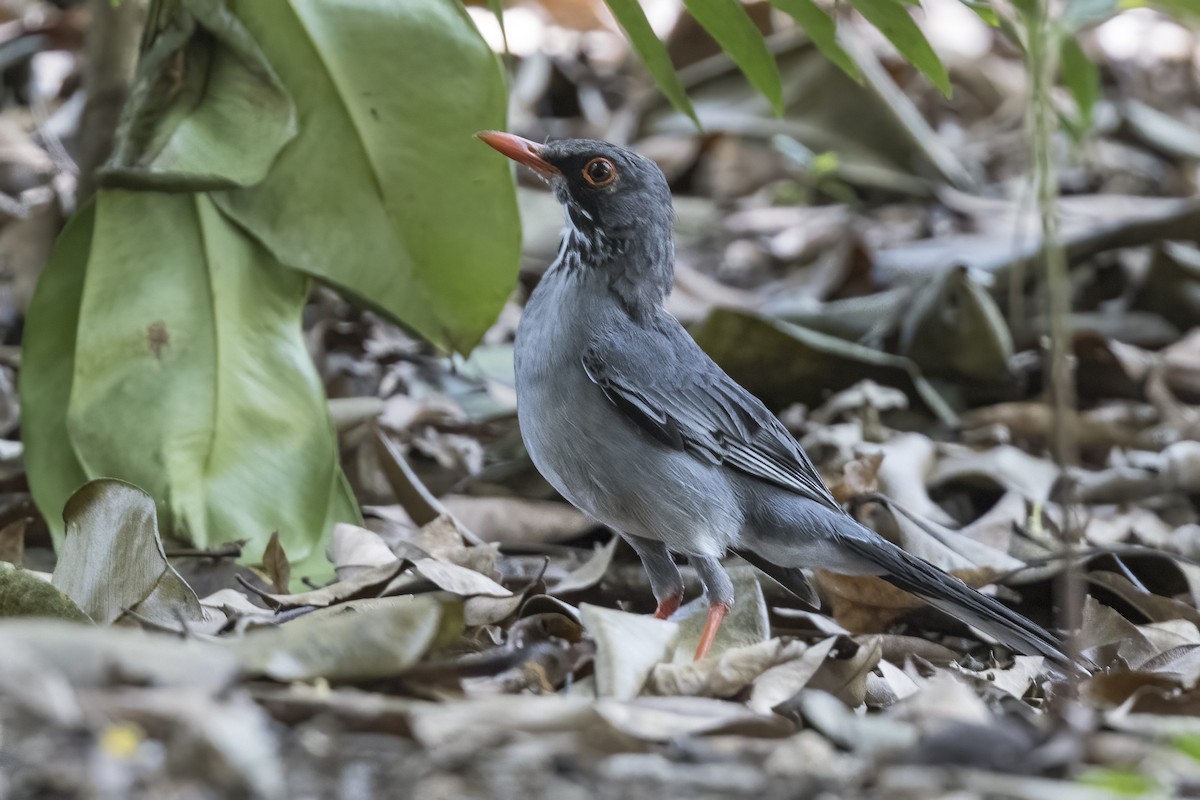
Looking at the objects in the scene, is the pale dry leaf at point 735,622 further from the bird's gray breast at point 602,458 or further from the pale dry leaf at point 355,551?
the pale dry leaf at point 355,551

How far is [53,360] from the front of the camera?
459 centimetres

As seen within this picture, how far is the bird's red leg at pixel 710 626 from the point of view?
3.56 m

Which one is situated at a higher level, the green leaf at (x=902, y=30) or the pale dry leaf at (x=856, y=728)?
the green leaf at (x=902, y=30)

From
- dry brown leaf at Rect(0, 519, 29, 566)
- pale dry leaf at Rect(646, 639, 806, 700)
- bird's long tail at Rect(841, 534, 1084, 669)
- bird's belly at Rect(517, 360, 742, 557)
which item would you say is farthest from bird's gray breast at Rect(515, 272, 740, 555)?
dry brown leaf at Rect(0, 519, 29, 566)

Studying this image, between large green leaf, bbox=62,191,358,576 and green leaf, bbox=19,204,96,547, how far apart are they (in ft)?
0.40

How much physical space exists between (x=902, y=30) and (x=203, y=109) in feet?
7.25

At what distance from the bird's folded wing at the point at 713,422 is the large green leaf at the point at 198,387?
1.11m

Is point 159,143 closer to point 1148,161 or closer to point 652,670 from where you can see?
point 652,670

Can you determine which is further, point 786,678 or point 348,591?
point 348,591

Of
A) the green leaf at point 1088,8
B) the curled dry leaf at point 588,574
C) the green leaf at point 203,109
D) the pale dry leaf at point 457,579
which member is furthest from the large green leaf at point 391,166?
the green leaf at point 1088,8

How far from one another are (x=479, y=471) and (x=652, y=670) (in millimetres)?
2631

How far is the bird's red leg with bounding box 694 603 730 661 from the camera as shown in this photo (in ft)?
11.7

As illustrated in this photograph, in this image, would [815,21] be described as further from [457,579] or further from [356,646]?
[356,646]

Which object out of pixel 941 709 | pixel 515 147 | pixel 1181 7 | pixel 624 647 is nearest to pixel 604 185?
pixel 515 147
